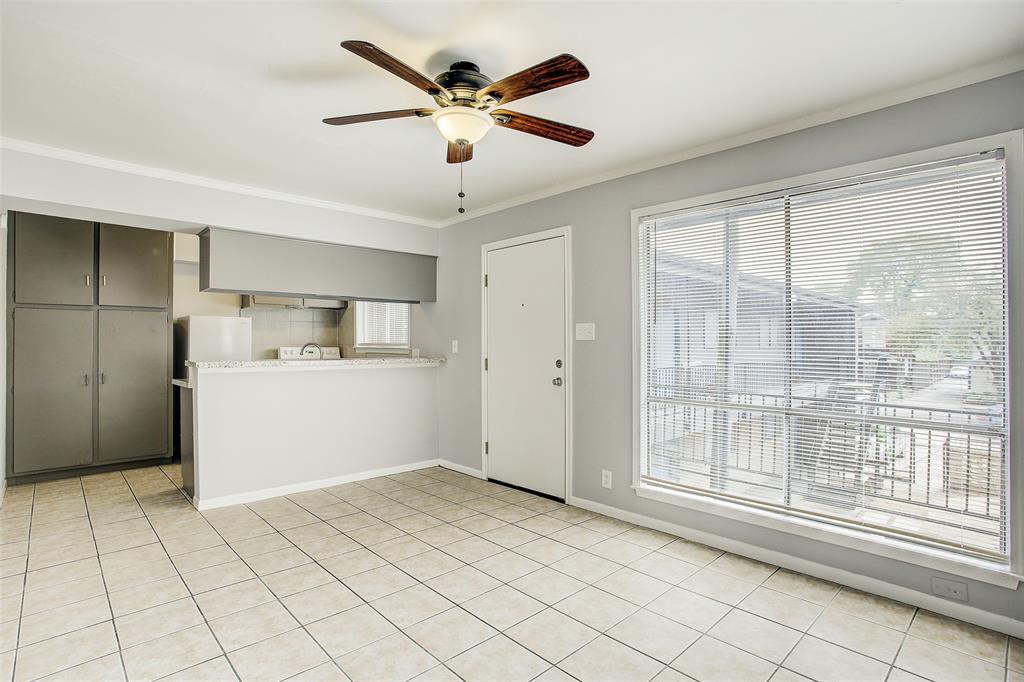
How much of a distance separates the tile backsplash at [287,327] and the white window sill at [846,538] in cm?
494

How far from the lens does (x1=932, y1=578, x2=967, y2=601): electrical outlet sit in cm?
224

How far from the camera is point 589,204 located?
12.2 ft

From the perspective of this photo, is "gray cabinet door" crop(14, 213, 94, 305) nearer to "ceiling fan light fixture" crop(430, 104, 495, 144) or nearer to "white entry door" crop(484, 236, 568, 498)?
"white entry door" crop(484, 236, 568, 498)

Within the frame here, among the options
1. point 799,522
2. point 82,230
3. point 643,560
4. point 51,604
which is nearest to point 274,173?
point 82,230

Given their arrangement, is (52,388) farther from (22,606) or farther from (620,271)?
(620,271)

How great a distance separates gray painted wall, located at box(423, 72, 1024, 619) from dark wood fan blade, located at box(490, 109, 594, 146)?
107cm

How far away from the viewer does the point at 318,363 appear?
4.23 metres

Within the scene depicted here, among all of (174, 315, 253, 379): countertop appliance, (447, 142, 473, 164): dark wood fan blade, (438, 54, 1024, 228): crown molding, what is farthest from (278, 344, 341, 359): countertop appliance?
(447, 142, 473, 164): dark wood fan blade

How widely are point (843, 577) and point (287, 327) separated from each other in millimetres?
6168

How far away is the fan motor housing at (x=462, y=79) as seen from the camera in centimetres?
215

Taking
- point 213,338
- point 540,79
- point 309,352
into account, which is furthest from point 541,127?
point 309,352

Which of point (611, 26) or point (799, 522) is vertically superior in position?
point (611, 26)

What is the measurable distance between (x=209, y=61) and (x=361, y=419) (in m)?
3.04

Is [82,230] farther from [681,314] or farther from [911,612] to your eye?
[911,612]
